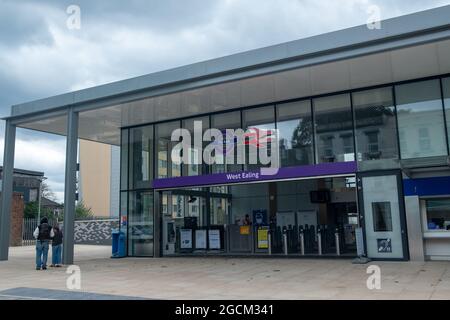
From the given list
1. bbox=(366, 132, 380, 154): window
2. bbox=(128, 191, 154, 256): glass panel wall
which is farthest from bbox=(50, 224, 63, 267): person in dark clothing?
bbox=(366, 132, 380, 154): window

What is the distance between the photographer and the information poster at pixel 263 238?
56.9 feet

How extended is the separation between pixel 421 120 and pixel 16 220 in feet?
86.9

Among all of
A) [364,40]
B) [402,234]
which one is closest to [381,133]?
[402,234]

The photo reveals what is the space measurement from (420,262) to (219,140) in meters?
8.78

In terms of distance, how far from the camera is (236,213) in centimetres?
2338

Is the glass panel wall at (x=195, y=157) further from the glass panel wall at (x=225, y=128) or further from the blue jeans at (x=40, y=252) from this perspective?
the blue jeans at (x=40, y=252)

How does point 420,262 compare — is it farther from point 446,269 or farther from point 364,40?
point 364,40

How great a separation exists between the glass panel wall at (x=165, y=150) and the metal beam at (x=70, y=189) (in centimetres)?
404

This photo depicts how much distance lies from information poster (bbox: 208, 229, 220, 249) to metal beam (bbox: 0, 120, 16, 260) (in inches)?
308

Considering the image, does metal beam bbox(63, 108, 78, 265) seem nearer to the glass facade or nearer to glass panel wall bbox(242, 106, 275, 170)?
the glass facade

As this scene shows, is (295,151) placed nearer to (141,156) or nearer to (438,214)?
(438,214)

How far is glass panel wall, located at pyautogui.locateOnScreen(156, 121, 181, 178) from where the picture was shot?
1918cm

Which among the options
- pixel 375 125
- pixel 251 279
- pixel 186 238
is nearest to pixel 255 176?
pixel 375 125
